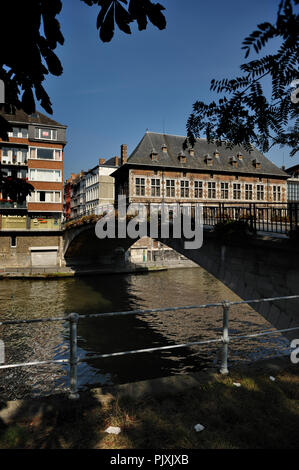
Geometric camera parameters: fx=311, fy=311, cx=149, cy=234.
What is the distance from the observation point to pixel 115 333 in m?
13.9

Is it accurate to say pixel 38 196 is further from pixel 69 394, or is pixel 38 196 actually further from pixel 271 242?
pixel 69 394

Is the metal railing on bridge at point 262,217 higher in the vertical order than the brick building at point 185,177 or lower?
lower

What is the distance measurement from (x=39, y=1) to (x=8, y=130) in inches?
38.6

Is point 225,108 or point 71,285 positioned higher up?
point 225,108

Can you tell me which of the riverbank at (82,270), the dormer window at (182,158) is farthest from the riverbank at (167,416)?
the dormer window at (182,158)

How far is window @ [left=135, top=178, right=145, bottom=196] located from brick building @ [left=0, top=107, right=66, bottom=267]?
28.3ft

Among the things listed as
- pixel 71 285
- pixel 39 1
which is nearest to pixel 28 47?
pixel 39 1

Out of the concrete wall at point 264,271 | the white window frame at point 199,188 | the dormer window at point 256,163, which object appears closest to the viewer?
the concrete wall at point 264,271

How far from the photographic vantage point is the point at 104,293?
72.2 ft

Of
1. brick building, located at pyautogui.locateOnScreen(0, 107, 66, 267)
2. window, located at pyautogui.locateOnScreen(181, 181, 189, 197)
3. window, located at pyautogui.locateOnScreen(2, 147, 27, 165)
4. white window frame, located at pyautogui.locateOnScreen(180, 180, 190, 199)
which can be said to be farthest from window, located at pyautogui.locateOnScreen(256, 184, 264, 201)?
window, located at pyautogui.locateOnScreen(2, 147, 27, 165)

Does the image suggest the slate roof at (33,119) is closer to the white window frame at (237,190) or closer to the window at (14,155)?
the window at (14,155)

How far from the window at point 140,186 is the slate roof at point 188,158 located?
1.91 metres

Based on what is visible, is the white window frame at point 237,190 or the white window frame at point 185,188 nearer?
the white window frame at point 185,188

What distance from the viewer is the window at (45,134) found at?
3234cm
